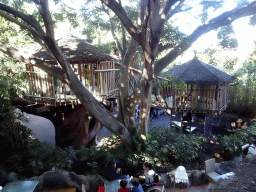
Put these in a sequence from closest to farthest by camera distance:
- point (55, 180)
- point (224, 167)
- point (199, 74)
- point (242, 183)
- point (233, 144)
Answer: point (242, 183), point (55, 180), point (224, 167), point (233, 144), point (199, 74)

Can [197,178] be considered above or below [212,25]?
below

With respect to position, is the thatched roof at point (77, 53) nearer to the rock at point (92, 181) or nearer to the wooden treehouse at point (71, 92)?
the wooden treehouse at point (71, 92)

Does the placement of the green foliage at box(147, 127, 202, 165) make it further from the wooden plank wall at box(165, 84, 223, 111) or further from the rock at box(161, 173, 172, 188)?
the wooden plank wall at box(165, 84, 223, 111)

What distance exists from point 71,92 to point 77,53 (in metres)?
1.81

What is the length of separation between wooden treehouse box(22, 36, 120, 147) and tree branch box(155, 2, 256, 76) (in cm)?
256

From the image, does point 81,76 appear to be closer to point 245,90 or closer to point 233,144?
point 233,144

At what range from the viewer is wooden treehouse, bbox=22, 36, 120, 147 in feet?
22.4

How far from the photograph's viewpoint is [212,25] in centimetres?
484

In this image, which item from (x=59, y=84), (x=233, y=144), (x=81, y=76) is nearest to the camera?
(x=233, y=144)

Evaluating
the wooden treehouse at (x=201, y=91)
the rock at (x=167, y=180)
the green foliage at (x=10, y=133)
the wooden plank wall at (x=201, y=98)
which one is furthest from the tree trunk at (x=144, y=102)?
the wooden plank wall at (x=201, y=98)

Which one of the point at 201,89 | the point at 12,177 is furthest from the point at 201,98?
the point at 12,177

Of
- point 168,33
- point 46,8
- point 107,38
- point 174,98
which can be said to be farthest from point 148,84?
point 107,38

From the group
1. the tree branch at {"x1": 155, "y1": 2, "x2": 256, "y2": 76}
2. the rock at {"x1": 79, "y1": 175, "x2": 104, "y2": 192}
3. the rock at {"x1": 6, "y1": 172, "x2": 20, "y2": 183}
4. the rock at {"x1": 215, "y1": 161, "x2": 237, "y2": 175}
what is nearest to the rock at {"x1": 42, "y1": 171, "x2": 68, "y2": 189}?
the rock at {"x1": 79, "y1": 175, "x2": 104, "y2": 192}

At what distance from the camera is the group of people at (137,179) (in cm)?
347
